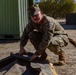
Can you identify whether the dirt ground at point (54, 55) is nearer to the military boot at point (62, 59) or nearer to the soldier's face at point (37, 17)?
the military boot at point (62, 59)

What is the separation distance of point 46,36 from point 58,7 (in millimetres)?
25198

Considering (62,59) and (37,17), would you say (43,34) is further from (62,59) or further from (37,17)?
→ (62,59)

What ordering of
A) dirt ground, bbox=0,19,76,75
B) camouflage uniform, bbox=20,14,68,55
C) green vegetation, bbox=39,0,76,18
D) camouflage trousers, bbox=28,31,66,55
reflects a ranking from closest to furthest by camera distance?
camouflage uniform, bbox=20,14,68,55
dirt ground, bbox=0,19,76,75
camouflage trousers, bbox=28,31,66,55
green vegetation, bbox=39,0,76,18

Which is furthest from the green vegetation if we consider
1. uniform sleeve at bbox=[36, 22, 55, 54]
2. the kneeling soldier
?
uniform sleeve at bbox=[36, 22, 55, 54]

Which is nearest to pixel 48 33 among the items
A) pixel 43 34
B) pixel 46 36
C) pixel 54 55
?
pixel 46 36

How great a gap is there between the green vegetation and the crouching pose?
22858 millimetres

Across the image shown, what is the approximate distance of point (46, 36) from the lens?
17.4ft

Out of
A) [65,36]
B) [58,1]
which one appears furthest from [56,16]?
[65,36]

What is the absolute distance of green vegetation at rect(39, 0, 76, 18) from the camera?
2917 cm

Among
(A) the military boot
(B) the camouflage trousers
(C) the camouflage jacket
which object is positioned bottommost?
(A) the military boot

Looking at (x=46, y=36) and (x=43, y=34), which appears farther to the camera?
(x=43, y=34)

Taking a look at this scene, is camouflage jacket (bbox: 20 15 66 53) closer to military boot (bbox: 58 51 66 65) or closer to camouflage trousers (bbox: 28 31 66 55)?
camouflage trousers (bbox: 28 31 66 55)

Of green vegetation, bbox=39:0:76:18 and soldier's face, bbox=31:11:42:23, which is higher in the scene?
soldier's face, bbox=31:11:42:23

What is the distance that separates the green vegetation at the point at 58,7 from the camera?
29.2 metres
